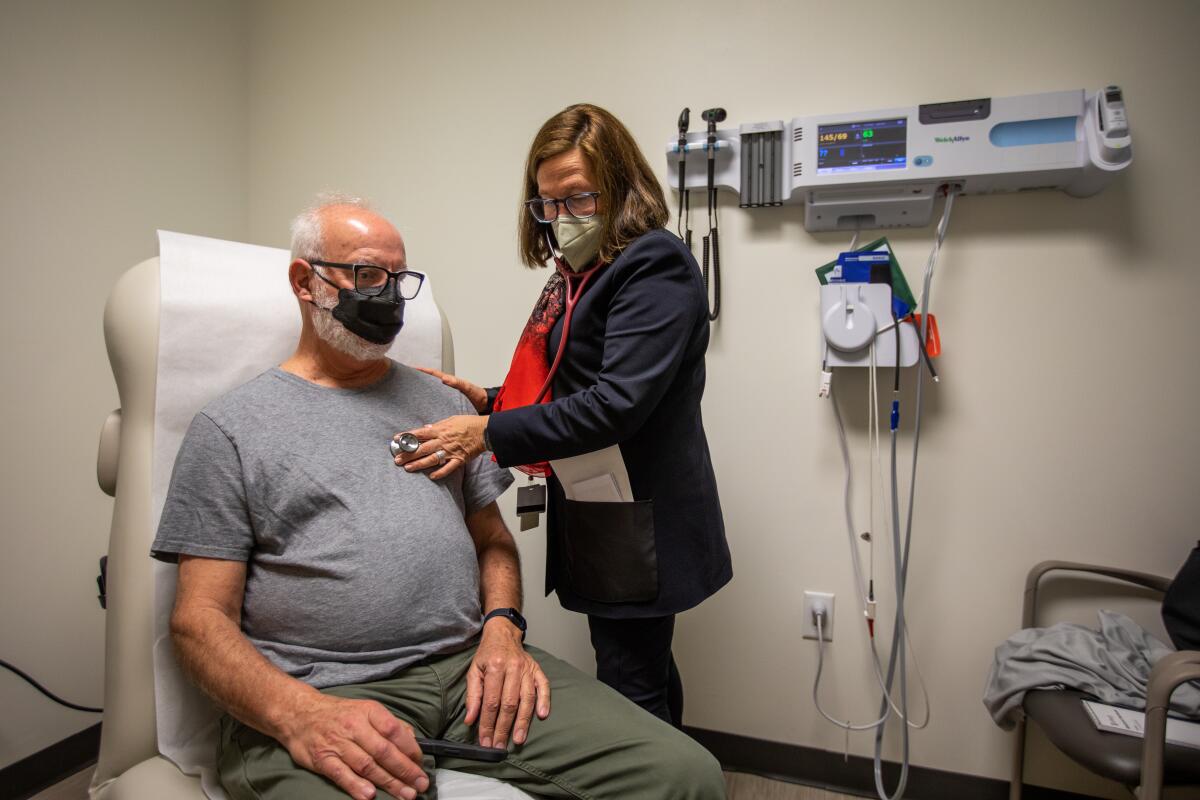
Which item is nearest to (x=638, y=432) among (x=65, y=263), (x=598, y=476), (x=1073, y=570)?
(x=598, y=476)

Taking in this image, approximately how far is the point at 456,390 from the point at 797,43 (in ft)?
3.84

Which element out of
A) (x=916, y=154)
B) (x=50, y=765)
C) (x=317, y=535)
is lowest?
(x=50, y=765)

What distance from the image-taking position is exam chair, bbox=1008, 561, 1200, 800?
977 millimetres

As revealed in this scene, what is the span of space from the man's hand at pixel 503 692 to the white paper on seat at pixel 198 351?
1.27 ft

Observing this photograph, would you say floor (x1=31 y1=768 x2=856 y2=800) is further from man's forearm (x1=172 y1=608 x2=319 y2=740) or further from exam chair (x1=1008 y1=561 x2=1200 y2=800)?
man's forearm (x1=172 y1=608 x2=319 y2=740)

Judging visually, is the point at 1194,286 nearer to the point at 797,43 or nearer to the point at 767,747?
the point at 797,43

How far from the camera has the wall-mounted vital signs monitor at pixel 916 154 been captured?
1302mm

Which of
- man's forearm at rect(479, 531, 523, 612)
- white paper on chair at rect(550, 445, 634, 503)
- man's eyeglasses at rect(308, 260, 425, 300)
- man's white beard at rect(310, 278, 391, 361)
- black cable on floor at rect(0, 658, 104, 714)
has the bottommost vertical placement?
black cable on floor at rect(0, 658, 104, 714)

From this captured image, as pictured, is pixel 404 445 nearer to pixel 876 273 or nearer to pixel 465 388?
pixel 465 388

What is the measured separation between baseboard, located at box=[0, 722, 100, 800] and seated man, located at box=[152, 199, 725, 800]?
1.03 metres

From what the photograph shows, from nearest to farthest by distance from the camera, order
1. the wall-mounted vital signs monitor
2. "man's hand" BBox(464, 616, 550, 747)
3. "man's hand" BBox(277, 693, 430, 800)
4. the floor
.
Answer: "man's hand" BBox(277, 693, 430, 800) < "man's hand" BBox(464, 616, 550, 747) < the wall-mounted vital signs monitor < the floor

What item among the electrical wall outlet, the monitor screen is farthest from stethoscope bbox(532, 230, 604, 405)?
the electrical wall outlet

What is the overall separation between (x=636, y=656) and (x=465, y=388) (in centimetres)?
63

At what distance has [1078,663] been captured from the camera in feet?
4.11
